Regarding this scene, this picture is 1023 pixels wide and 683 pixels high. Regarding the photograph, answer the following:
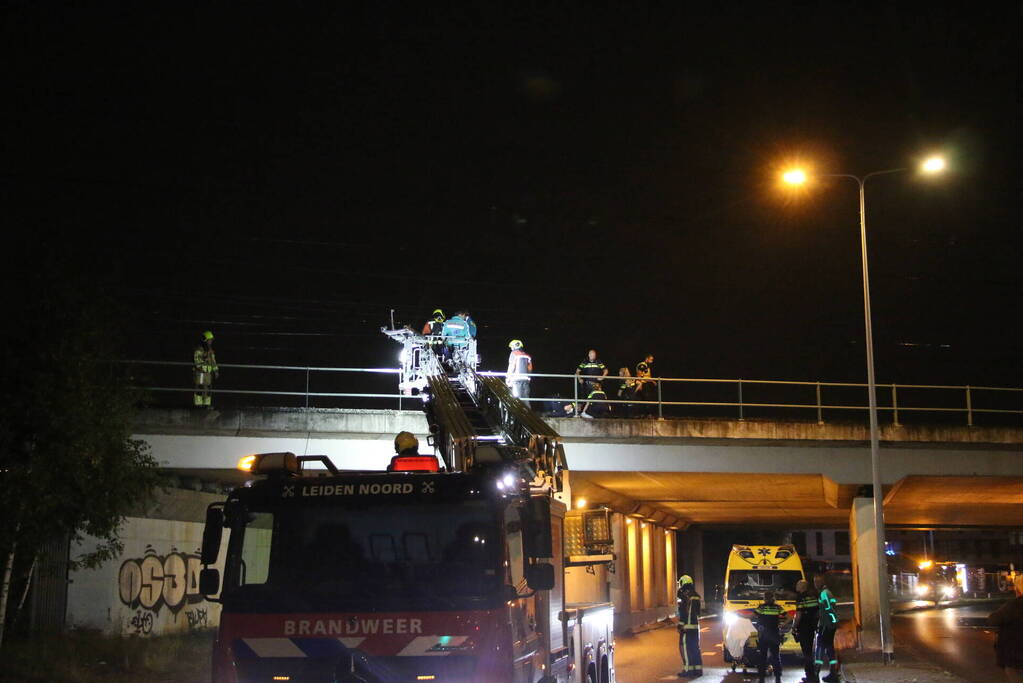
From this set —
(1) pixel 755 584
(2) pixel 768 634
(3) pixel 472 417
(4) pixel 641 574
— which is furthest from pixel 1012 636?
(4) pixel 641 574

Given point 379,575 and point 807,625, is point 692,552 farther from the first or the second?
point 379,575

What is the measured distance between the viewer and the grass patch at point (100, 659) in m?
14.7

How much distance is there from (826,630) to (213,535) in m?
10.9

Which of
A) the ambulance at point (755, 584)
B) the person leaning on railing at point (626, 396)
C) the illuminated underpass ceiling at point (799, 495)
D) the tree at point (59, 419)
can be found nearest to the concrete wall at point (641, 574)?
the illuminated underpass ceiling at point (799, 495)

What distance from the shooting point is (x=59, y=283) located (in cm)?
1520

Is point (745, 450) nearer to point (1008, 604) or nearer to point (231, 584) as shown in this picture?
point (1008, 604)

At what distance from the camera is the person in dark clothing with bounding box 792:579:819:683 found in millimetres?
15312

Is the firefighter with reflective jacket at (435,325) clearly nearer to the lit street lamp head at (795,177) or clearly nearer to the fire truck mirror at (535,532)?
the lit street lamp head at (795,177)

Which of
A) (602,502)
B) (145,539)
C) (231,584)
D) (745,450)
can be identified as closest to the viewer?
(231,584)

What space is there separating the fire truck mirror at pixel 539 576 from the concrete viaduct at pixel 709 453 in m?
14.8

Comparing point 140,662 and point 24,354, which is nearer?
point 24,354

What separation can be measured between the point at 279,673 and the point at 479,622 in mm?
1346

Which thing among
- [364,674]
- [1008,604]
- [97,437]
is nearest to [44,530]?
[97,437]

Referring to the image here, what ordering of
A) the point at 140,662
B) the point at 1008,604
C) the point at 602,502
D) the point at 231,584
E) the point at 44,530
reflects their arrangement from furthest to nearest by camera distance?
the point at 602,502, the point at 140,662, the point at 44,530, the point at 1008,604, the point at 231,584
